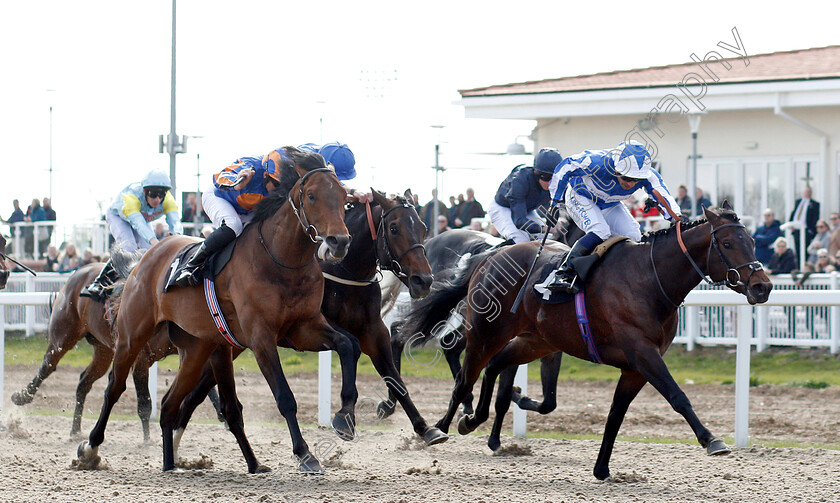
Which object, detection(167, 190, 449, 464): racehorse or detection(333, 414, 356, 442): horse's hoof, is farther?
detection(167, 190, 449, 464): racehorse

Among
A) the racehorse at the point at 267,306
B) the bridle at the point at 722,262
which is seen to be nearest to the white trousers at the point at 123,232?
the racehorse at the point at 267,306

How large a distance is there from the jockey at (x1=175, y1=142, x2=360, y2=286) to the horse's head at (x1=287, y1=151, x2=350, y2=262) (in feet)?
1.11

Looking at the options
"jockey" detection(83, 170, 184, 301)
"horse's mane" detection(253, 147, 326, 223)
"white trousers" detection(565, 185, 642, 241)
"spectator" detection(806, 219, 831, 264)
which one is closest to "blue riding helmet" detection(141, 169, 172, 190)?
"jockey" detection(83, 170, 184, 301)

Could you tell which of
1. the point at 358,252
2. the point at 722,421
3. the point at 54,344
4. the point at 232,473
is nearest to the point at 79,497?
the point at 232,473

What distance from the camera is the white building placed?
14.4 m

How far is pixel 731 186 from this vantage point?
15438 mm

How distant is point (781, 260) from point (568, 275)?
6.23m

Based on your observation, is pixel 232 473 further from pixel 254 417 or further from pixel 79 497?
pixel 254 417

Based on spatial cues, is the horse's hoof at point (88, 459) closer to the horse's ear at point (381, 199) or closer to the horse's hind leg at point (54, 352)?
the horse's hind leg at point (54, 352)

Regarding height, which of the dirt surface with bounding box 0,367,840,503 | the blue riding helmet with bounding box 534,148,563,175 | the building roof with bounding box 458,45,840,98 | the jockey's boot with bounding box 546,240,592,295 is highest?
the building roof with bounding box 458,45,840,98

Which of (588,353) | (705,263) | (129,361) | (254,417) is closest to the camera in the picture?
(705,263)

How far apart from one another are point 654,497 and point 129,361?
307 cm

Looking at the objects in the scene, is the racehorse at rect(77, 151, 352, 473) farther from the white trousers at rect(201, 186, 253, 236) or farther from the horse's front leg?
the white trousers at rect(201, 186, 253, 236)

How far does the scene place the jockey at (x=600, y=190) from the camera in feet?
18.9
